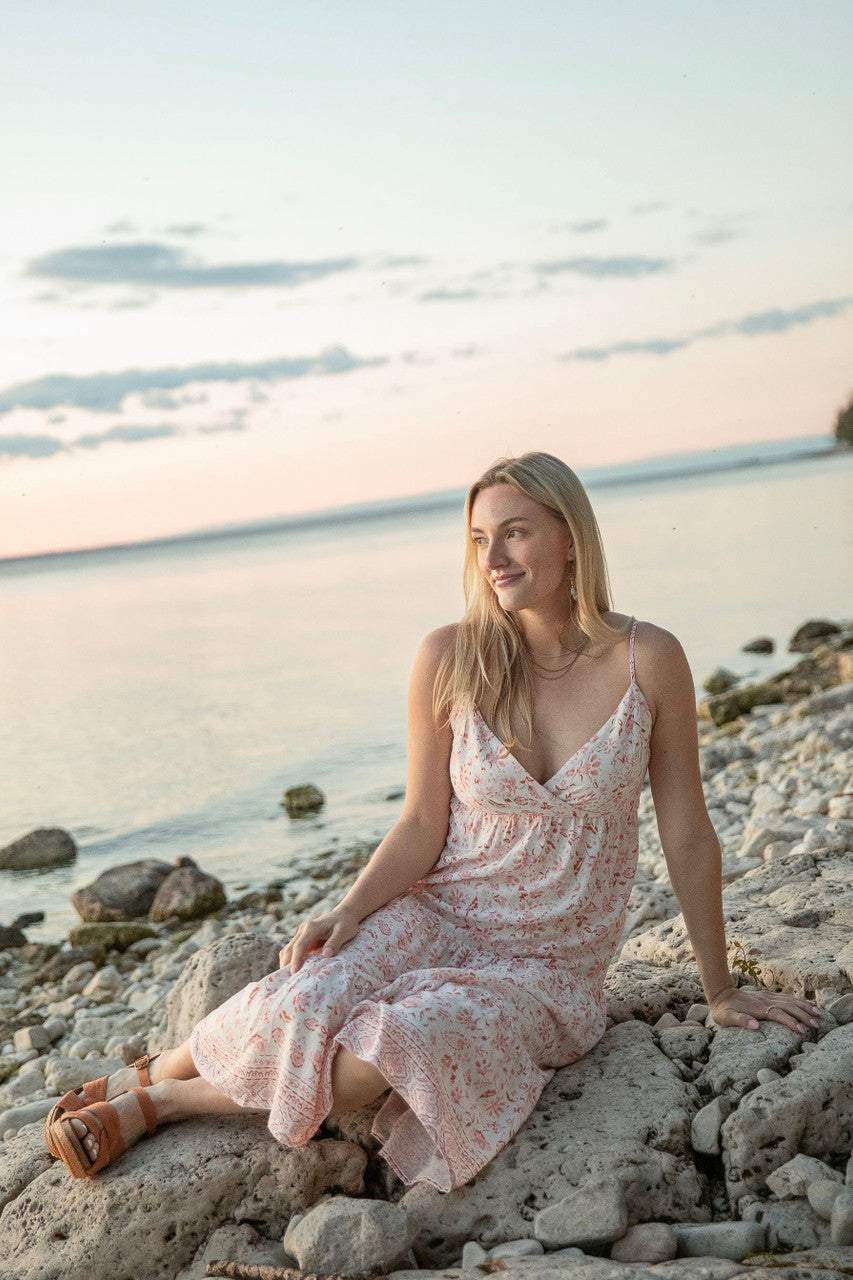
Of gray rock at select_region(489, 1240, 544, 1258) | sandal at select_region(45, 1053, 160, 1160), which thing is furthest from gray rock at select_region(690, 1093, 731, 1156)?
sandal at select_region(45, 1053, 160, 1160)

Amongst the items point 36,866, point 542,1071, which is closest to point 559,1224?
point 542,1071

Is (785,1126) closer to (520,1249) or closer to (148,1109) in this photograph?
(520,1249)

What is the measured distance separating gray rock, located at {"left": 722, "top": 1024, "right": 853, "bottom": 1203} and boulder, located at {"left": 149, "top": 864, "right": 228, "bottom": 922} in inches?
248

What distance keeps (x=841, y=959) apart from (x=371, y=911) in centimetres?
165

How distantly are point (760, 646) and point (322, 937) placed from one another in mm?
15521

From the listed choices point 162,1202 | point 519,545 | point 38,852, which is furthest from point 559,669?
point 38,852

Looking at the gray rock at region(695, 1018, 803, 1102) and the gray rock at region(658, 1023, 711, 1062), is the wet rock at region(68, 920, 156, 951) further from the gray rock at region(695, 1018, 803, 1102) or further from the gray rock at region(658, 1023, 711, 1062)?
the gray rock at region(695, 1018, 803, 1102)

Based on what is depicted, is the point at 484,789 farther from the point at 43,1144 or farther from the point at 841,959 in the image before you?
the point at 43,1144

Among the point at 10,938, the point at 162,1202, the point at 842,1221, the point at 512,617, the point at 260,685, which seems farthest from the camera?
the point at 260,685

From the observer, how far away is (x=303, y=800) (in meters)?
11.9

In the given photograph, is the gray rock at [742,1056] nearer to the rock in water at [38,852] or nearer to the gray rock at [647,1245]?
the gray rock at [647,1245]

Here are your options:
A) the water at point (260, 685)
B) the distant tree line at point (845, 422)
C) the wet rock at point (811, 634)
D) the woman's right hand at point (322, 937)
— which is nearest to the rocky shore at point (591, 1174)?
the woman's right hand at point (322, 937)

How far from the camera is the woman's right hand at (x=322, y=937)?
3.64 metres

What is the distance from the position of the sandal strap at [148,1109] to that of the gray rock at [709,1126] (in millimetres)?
1648
